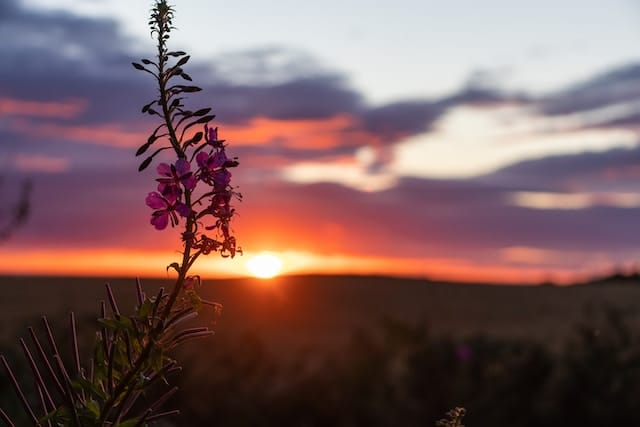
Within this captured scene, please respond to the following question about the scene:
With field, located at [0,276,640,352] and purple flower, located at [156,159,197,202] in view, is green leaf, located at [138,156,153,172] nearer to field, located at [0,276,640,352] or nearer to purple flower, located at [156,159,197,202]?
purple flower, located at [156,159,197,202]

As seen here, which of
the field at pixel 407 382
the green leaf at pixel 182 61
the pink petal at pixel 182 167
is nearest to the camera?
the pink petal at pixel 182 167

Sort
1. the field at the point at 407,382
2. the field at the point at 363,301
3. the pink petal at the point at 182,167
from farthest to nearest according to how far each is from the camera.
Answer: the field at the point at 363,301
the field at the point at 407,382
the pink petal at the point at 182,167

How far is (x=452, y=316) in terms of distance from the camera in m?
44.5

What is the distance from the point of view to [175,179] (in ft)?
6.81

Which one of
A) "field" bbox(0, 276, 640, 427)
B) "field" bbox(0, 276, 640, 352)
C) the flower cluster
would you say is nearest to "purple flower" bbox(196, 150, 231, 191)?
the flower cluster

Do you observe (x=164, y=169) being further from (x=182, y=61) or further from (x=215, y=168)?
(x=182, y=61)

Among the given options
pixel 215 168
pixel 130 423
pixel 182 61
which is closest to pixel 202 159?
pixel 215 168

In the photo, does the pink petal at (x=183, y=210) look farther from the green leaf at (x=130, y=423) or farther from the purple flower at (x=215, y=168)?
the green leaf at (x=130, y=423)

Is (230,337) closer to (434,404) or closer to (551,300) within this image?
(434,404)

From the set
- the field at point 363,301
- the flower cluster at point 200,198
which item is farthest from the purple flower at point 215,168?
the field at point 363,301

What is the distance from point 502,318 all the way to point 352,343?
104 ft

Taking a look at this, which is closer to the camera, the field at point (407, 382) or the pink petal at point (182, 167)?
the pink petal at point (182, 167)

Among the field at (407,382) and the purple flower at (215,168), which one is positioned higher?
the purple flower at (215,168)

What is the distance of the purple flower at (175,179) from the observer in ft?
6.77
